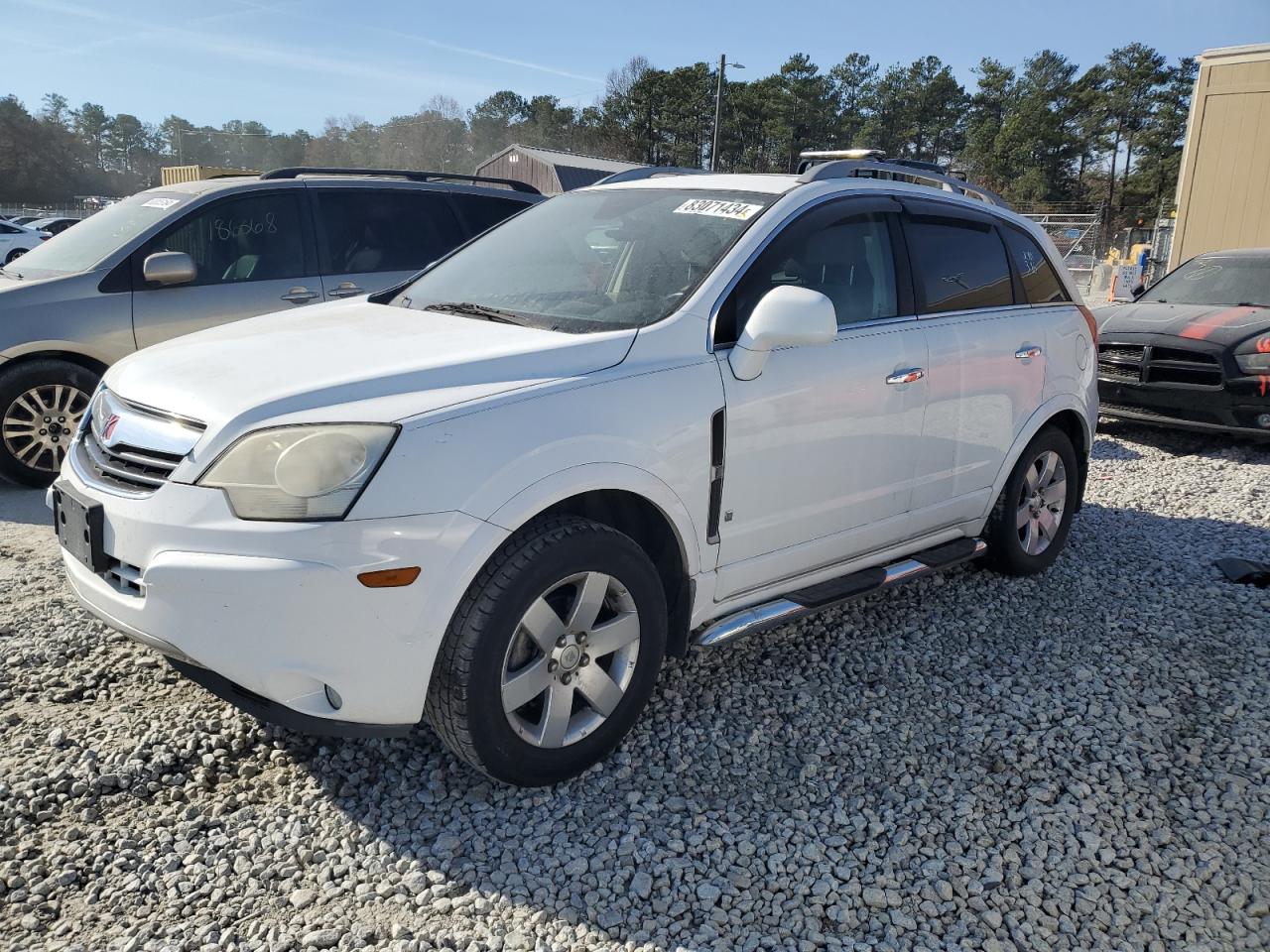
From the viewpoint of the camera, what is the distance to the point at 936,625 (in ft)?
14.2

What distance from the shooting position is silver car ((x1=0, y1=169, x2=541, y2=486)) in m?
5.80

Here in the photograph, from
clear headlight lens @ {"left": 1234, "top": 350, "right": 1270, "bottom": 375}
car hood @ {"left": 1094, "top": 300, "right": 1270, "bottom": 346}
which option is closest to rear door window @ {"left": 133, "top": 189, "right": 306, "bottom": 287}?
car hood @ {"left": 1094, "top": 300, "right": 1270, "bottom": 346}

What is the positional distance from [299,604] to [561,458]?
792mm

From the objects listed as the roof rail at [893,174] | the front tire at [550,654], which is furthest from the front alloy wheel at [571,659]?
the roof rail at [893,174]

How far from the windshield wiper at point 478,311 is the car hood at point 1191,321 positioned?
22.7ft

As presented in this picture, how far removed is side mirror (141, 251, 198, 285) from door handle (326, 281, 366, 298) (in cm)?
86

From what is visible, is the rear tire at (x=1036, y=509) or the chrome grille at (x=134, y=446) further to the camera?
the rear tire at (x=1036, y=509)

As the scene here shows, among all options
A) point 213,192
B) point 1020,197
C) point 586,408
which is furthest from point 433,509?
point 1020,197

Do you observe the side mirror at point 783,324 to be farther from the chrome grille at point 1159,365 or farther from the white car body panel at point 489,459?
the chrome grille at point 1159,365

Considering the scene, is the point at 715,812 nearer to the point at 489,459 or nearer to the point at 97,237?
the point at 489,459

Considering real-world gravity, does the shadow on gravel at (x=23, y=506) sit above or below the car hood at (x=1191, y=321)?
below

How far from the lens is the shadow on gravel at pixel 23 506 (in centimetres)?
543

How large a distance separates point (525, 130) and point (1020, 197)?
191ft

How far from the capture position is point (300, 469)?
2.48 meters
